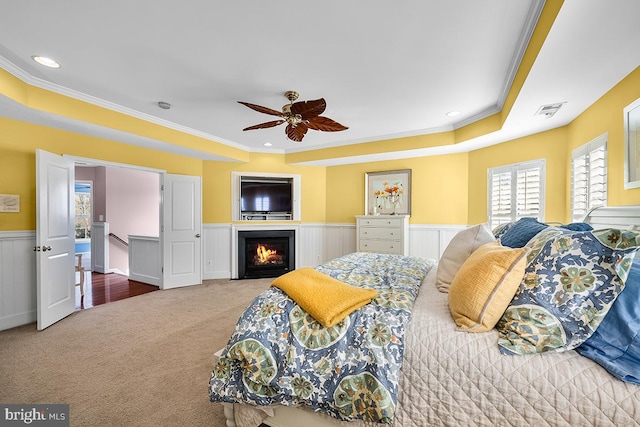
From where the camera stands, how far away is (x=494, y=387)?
0.99 meters

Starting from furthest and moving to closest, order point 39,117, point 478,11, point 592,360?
1. point 39,117
2. point 478,11
3. point 592,360

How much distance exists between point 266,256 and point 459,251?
13.6ft

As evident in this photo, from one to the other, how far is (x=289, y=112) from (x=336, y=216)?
3182 mm

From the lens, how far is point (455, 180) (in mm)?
4469

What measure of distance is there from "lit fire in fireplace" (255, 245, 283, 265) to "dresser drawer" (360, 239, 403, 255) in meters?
1.80

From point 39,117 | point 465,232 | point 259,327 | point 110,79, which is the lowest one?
point 259,327

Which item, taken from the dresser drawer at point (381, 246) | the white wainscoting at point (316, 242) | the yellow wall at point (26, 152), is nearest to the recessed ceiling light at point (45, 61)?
the yellow wall at point (26, 152)

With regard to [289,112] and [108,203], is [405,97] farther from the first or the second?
[108,203]

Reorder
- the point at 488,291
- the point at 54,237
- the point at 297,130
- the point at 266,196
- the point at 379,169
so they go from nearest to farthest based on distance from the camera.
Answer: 1. the point at 488,291
2. the point at 297,130
3. the point at 54,237
4. the point at 379,169
5. the point at 266,196

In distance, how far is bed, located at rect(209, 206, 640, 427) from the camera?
89 cm

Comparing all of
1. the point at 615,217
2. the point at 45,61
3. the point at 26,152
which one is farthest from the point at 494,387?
the point at 26,152

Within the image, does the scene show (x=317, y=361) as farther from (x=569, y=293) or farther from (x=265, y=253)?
(x=265, y=253)

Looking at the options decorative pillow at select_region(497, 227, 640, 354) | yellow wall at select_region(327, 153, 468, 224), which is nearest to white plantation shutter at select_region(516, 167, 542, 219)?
yellow wall at select_region(327, 153, 468, 224)

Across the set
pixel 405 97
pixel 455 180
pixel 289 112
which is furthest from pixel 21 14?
pixel 455 180
